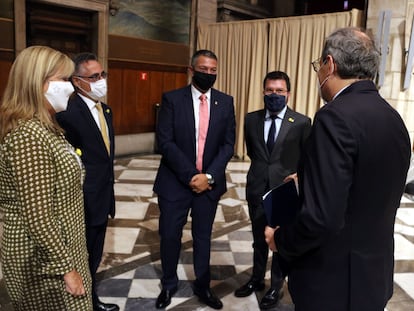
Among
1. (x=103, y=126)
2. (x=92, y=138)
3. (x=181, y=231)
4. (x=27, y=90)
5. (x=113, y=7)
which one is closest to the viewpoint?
(x=27, y=90)

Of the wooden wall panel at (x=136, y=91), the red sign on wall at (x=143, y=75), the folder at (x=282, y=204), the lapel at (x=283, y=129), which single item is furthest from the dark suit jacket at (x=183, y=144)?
the red sign on wall at (x=143, y=75)

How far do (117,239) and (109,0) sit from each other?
190 inches

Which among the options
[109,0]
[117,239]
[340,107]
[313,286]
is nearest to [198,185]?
[313,286]

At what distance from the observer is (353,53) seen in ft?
4.50

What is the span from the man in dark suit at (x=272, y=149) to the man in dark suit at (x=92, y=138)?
0.93 meters

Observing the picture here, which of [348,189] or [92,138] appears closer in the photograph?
[348,189]

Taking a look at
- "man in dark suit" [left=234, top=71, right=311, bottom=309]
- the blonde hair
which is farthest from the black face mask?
the blonde hair

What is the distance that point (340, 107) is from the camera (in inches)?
51.8

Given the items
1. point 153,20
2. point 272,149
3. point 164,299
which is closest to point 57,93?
point 272,149

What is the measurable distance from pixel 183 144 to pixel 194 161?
0.13 meters

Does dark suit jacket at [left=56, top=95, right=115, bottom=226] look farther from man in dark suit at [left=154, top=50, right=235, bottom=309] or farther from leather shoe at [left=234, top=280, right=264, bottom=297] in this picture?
leather shoe at [left=234, top=280, right=264, bottom=297]

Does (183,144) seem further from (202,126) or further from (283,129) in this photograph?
(283,129)

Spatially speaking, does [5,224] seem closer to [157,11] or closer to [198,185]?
[198,185]

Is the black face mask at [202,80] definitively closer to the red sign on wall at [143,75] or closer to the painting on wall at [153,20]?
the painting on wall at [153,20]
